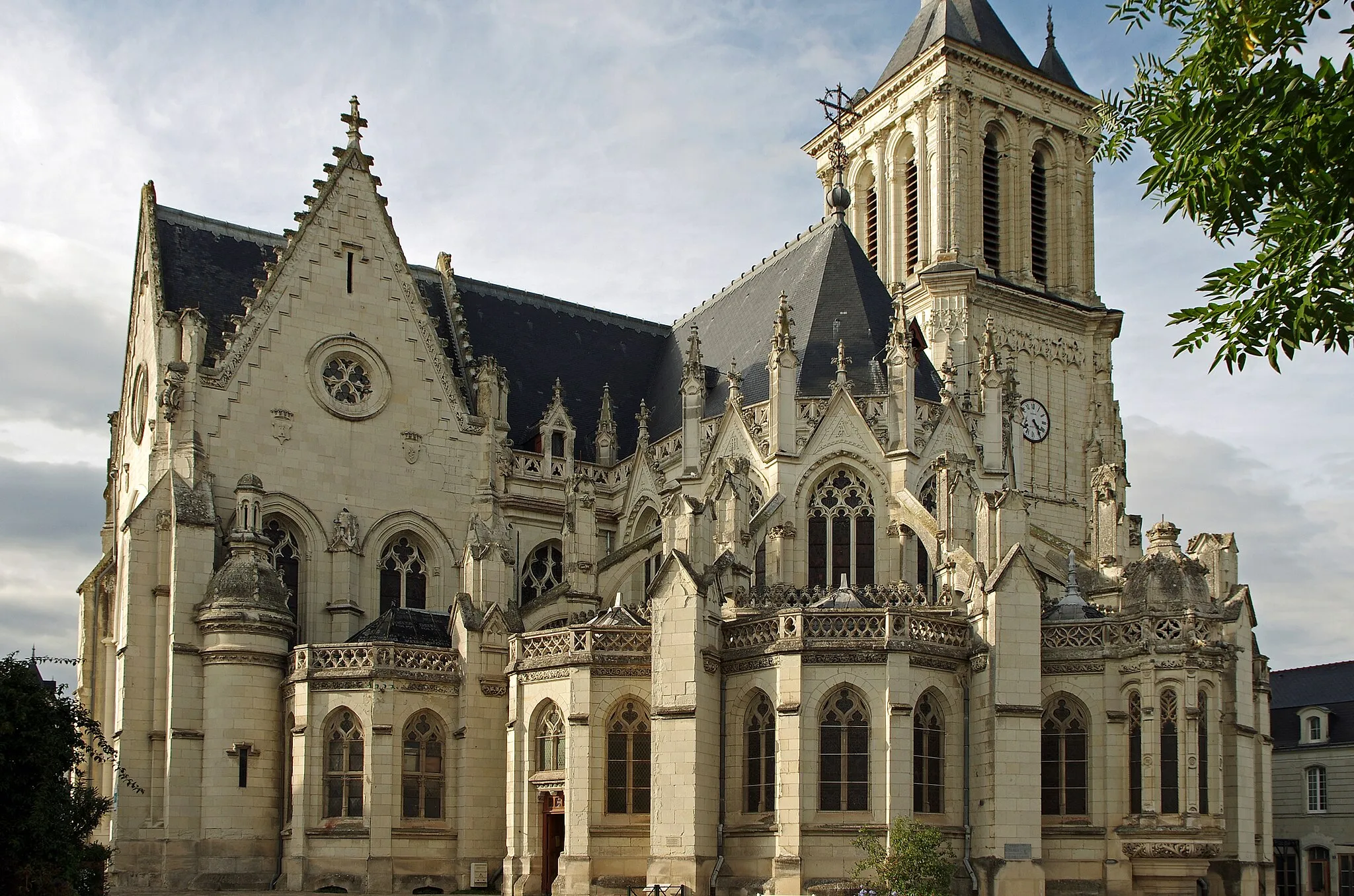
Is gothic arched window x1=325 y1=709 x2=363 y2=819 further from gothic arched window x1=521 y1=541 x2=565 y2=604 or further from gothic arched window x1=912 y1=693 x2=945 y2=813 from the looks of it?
gothic arched window x1=912 y1=693 x2=945 y2=813

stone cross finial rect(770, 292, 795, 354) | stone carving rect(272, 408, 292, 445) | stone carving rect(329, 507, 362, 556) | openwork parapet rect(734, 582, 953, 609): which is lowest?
openwork parapet rect(734, 582, 953, 609)

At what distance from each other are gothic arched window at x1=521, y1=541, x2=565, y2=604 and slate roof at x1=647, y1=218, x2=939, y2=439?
5.17 m

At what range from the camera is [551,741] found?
35375 millimetres

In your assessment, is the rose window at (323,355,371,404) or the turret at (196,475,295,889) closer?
the turret at (196,475,295,889)

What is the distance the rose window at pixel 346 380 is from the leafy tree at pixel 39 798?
14118 mm

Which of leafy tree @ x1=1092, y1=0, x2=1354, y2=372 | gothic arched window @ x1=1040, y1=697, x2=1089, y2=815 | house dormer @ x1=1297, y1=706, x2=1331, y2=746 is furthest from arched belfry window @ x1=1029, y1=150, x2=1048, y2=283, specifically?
leafy tree @ x1=1092, y1=0, x2=1354, y2=372

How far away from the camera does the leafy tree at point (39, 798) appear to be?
87.3 ft

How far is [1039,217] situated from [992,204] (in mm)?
2430

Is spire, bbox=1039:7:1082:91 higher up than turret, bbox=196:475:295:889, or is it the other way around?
spire, bbox=1039:7:1082:91

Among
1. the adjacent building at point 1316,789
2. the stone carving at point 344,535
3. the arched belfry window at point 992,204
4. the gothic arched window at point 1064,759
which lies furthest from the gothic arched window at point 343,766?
the arched belfry window at point 992,204

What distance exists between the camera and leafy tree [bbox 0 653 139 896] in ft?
87.3

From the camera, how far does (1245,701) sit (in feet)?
115

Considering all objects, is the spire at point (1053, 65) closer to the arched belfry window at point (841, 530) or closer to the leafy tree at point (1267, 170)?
the arched belfry window at point (841, 530)

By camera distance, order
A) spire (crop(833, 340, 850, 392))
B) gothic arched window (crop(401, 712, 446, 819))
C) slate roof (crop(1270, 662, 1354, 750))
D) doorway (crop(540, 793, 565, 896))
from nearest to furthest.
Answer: doorway (crop(540, 793, 565, 896)) → gothic arched window (crop(401, 712, 446, 819)) → spire (crop(833, 340, 850, 392)) → slate roof (crop(1270, 662, 1354, 750))
